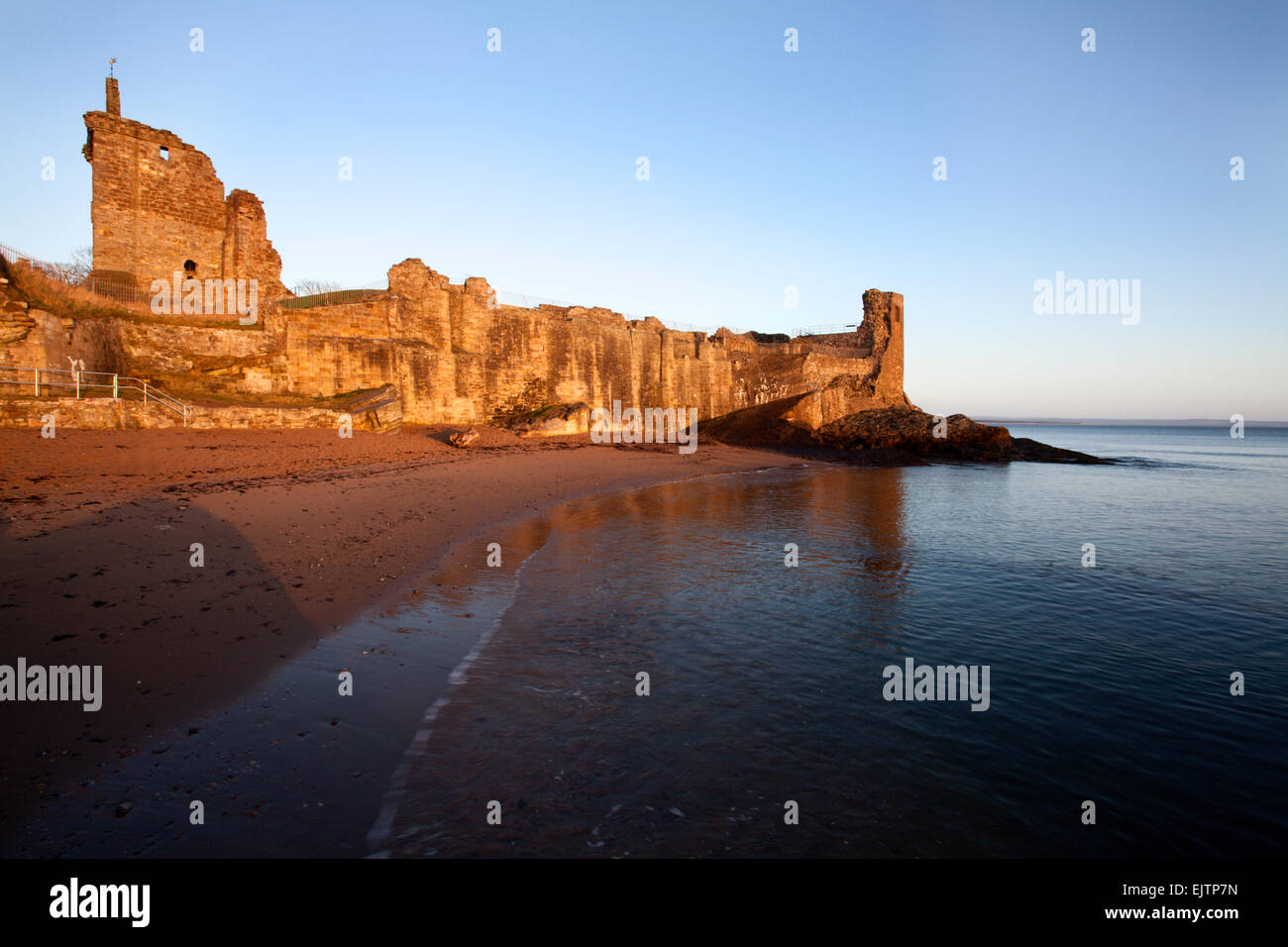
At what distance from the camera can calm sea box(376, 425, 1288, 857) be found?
3.34 meters

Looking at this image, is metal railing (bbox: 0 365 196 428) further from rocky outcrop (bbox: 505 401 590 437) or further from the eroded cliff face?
rocky outcrop (bbox: 505 401 590 437)

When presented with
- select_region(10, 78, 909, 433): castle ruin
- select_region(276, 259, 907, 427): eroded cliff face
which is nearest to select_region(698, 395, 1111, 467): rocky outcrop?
select_region(276, 259, 907, 427): eroded cliff face

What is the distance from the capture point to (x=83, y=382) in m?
14.4

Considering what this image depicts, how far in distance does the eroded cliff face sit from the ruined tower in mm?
5638

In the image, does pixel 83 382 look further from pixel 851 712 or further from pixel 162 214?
pixel 851 712

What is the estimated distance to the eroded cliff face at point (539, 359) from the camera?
66.5 feet

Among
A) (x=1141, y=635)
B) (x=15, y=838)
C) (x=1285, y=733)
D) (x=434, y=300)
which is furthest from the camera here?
(x=434, y=300)

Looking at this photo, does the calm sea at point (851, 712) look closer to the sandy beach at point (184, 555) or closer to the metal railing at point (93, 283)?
the sandy beach at point (184, 555)

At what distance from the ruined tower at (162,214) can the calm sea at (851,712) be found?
20284mm

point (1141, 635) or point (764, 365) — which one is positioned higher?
point (764, 365)
